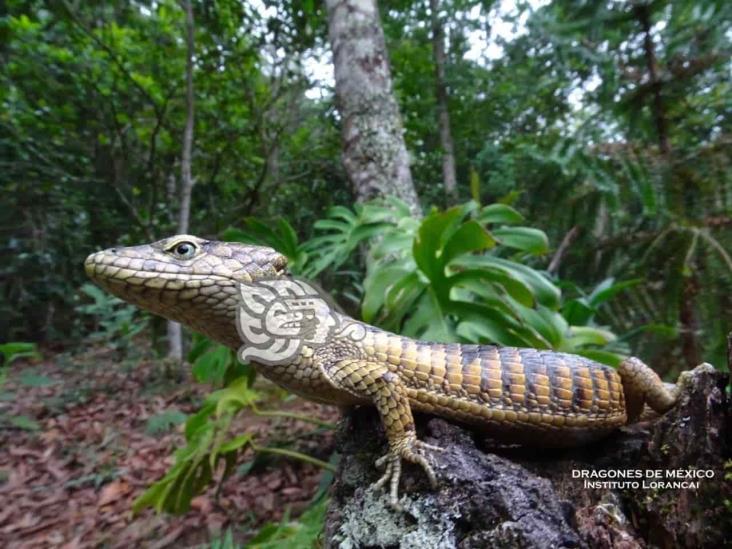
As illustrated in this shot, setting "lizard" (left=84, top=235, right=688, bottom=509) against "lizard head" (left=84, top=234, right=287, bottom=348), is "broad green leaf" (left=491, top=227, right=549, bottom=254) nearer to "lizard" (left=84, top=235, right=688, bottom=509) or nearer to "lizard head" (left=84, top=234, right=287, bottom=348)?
"lizard" (left=84, top=235, right=688, bottom=509)

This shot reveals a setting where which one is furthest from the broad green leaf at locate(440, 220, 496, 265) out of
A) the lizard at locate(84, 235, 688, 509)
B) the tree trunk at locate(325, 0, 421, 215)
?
the tree trunk at locate(325, 0, 421, 215)

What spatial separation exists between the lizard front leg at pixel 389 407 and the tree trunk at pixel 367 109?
236cm

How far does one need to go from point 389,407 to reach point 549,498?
427 millimetres

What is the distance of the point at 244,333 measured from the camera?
1455 millimetres

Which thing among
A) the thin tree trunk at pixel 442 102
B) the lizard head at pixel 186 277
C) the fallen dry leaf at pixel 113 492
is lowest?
the fallen dry leaf at pixel 113 492

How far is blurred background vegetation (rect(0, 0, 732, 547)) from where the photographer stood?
8.21 feet

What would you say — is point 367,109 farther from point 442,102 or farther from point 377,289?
point 442,102

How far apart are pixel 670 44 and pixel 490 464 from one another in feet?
10.3

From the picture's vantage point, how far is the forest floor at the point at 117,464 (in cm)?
325

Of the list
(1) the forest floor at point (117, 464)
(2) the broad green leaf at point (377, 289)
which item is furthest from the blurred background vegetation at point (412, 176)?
(1) the forest floor at point (117, 464)

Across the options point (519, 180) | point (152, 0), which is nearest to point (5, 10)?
point (152, 0)

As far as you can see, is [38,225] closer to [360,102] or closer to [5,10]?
[5,10]

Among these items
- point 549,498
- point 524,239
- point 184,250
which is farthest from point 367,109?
point 549,498

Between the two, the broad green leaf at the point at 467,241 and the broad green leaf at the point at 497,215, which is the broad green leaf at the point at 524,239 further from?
the broad green leaf at the point at 467,241
